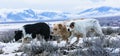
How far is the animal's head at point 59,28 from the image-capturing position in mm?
12998

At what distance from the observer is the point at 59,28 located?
1312 cm

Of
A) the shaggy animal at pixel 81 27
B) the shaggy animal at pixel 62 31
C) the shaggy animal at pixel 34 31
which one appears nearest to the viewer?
the shaggy animal at pixel 81 27

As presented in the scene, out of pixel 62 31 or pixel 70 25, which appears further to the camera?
pixel 62 31

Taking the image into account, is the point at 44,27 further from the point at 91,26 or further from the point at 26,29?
the point at 91,26

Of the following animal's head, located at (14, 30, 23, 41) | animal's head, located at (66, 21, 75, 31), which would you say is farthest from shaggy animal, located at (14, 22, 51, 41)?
animal's head, located at (66, 21, 75, 31)

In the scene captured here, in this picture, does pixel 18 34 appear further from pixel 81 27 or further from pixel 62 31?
pixel 81 27

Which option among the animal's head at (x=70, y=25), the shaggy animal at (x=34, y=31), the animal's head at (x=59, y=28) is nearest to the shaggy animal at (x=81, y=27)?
the animal's head at (x=70, y=25)

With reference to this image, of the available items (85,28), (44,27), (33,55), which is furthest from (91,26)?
(33,55)

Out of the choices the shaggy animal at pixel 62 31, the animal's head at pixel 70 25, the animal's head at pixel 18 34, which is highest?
the animal's head at pixel 70 25

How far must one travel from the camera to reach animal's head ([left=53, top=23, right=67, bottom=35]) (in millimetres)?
12998

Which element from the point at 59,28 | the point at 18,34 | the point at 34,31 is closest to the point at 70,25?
the point at 59,28

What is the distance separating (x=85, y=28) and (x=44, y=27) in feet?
8.02

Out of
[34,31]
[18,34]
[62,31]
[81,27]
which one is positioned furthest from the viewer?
[18,34]

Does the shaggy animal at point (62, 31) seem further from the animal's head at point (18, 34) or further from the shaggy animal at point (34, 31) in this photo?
the animal's head at point (18, 34)
